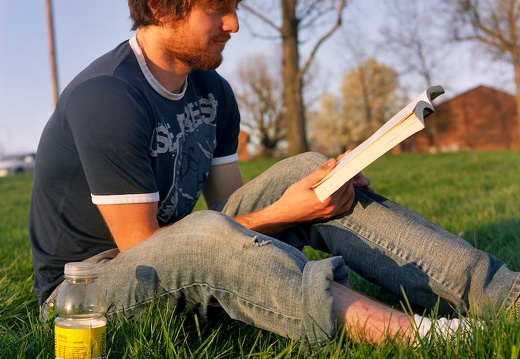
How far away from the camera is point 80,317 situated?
76.6 inches

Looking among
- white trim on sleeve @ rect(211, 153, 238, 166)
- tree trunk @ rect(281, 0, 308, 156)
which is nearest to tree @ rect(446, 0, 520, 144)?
tree trunk @ rect(281, 0, 308, 156)

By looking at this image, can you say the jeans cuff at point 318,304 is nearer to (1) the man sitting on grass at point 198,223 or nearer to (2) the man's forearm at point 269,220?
(1) the man sitting on grass at point 198,223

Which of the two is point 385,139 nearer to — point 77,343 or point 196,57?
point 196,57

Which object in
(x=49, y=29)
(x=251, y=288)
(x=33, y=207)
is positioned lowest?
(x=251, y=288)

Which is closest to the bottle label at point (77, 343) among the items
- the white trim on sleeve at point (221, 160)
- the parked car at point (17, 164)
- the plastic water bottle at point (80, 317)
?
the plastic water bottle at point (80, 317)

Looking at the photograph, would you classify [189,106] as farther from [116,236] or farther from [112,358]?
[112,358]

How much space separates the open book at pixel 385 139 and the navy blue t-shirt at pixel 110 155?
2.14 feet

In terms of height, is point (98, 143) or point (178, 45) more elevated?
point (178, 45)

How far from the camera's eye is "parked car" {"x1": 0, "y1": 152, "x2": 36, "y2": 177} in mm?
38000

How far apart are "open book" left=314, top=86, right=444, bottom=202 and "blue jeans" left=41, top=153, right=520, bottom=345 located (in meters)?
0.29

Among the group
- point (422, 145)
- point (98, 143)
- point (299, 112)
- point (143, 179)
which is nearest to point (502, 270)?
point (143, 179)

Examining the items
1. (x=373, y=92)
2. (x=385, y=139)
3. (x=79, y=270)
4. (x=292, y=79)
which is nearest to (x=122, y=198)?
(x=79, y=270)

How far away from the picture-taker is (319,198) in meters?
2.31

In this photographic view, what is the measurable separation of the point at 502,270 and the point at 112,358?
1378mm
